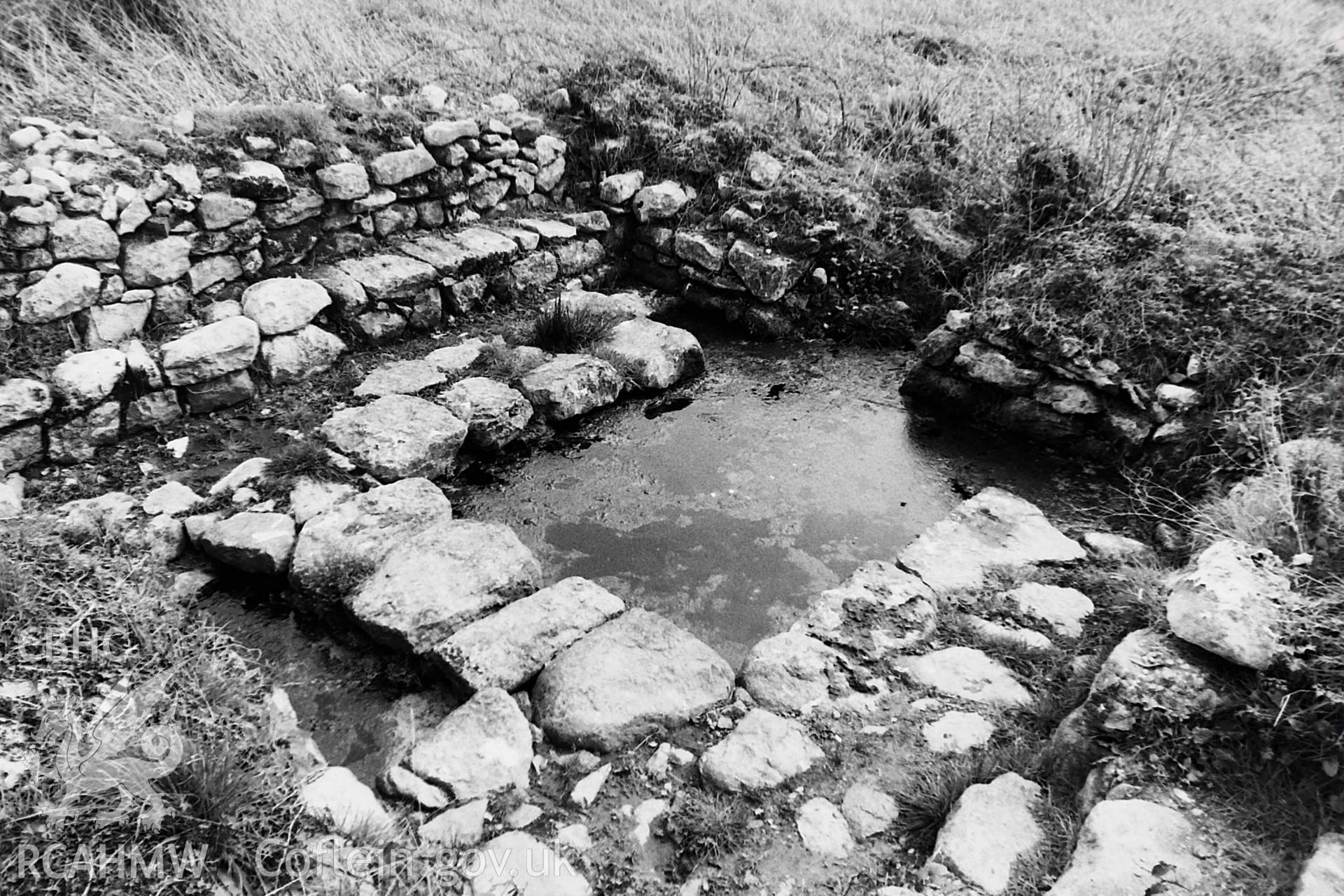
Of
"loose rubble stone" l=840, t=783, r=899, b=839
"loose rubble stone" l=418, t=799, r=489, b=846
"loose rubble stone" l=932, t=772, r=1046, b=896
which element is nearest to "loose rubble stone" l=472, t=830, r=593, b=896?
"loose rubble stone" l=418, t=799, r=489, b=846

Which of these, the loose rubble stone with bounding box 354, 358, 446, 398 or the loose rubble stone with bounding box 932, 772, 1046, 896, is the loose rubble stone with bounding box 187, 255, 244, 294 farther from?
the loose rubble stone with bounding box 932, 772, 1046, 896

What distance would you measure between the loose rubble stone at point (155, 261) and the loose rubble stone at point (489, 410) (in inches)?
72.3

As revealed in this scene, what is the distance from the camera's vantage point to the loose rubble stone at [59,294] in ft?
13.9

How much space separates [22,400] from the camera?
159 inches

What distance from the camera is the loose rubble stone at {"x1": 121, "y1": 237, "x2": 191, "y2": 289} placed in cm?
460

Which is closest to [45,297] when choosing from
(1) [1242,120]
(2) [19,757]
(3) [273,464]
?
(3) [273,464]

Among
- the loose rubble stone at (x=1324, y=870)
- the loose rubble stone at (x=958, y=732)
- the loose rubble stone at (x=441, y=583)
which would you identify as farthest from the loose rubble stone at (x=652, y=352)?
the loose rubble stone at (x=1324, y=870)

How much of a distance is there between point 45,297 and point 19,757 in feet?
9.90

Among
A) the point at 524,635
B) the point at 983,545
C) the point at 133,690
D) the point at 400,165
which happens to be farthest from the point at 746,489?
the point at 400,165

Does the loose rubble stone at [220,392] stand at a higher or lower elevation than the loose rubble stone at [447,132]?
lower

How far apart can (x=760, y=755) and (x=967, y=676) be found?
107 cm

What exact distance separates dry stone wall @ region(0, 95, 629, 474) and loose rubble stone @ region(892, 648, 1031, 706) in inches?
170

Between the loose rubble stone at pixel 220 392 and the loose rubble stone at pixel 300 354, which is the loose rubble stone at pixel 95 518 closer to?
the loose rubble stone at pixel 220 392

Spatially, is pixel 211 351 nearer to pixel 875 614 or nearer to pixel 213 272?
pixel 213 272
